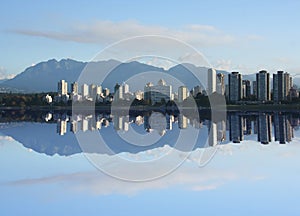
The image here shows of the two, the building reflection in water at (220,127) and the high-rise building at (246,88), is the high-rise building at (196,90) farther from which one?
the building reflection in water at (220,127)

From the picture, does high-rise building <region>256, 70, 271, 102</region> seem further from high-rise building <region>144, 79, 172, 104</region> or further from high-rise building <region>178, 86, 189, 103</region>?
high-rise building <region>178, 86, 189, 103</region>

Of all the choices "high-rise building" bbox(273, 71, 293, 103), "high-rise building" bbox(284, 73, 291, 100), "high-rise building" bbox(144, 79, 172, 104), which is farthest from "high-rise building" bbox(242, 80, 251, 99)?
"high-rise building" bbox(144, 79, 172, 104)

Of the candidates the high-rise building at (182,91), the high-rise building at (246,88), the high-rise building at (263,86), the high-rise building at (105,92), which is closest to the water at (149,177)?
the high-rise building at (182,91)

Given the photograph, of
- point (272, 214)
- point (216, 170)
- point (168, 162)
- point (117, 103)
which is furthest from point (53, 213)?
point (117, 103)

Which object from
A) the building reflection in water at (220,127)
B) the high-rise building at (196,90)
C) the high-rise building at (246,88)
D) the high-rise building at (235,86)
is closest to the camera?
the building reflection in water at (220,127)

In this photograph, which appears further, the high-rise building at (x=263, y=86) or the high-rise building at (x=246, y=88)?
the high-rise building at (x=246, y=88)

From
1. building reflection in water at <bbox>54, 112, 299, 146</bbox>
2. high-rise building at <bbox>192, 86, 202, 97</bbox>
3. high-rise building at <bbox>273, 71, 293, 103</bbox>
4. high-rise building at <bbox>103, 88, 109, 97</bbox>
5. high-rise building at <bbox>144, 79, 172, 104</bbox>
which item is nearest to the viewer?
building reflection in water at <bbox>54, 112, 299, 146</bbox>
